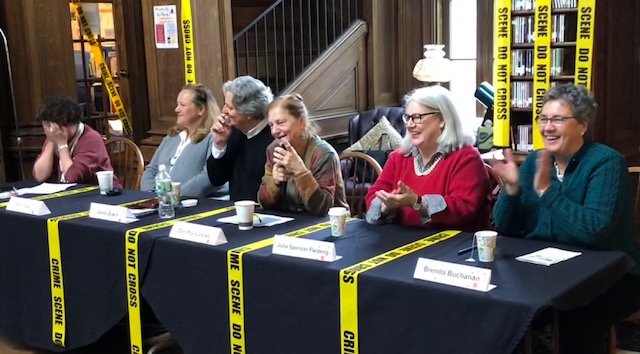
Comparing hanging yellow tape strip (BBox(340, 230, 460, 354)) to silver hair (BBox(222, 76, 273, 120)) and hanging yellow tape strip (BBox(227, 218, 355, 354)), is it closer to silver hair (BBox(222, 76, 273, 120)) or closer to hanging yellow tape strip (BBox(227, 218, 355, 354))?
hanging yellow tape strip (BBox(227, 218, 355, 354))

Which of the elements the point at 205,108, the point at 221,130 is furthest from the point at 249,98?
the point at 205,108

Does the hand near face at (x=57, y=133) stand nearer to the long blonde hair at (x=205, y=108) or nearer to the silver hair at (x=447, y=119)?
the long blonde hair at (x=205, y=108)

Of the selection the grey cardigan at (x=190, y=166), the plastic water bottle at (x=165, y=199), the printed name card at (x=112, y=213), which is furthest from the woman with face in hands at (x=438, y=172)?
the grey cardigan at (x=190, y=166)

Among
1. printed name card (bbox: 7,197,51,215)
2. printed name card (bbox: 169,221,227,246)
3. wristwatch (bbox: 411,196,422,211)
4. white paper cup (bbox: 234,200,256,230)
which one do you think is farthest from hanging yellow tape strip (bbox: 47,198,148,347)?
wristwatch (bbox: 411,196,422,211)

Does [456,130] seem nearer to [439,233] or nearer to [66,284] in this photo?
[439,233]

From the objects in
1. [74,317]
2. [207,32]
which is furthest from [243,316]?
[207,32]

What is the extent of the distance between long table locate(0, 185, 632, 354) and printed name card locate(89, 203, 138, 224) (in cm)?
4

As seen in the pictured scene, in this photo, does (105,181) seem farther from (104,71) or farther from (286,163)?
(104,71)

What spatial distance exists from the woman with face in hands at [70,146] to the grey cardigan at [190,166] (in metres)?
0.26

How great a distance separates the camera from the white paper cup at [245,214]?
8.79 feet

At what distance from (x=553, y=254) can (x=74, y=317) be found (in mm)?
1768

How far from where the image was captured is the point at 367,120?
19.6ft

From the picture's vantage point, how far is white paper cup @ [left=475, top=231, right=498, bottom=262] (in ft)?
6.98

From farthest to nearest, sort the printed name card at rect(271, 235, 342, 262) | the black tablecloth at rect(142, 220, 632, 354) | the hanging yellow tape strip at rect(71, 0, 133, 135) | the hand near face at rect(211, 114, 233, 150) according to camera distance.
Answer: the hanging yellow tape strip at rect(71, 0, 133, 135), the hand near face at rect(211, 114, 233, 150), the printed name card at rect(271, 235, 342, 262), the black tablecloth at rect(142, 220, 632, 354)
